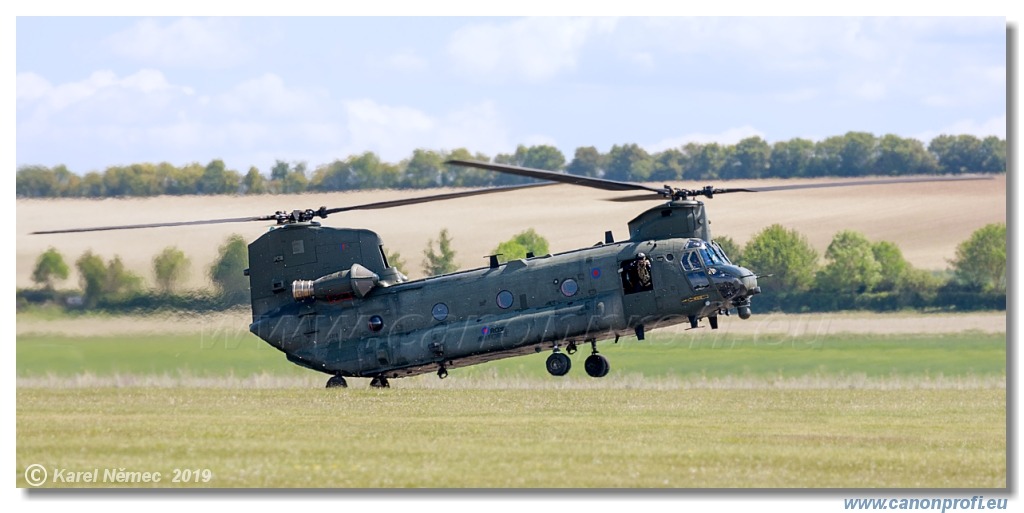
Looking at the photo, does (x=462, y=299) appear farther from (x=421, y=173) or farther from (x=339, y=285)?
(x=421, y=173)

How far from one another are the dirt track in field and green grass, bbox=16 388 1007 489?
309 inches

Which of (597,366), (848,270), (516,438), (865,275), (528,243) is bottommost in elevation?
(865,275)

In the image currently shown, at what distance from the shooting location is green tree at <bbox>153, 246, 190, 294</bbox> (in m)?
37.4

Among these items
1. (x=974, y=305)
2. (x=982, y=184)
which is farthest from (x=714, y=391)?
(x=982, y=184)

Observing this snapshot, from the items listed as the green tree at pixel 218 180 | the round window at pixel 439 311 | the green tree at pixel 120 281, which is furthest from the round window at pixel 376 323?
the green tree at pixel 218 180

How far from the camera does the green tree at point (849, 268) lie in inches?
2530

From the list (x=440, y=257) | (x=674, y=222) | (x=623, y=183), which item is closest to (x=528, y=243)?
(x=440, y=257)

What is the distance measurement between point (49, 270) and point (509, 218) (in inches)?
1150

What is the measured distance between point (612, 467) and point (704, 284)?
36.4 ft

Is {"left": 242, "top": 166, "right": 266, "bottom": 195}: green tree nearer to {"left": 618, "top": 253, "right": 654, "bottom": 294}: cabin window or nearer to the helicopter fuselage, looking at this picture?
the helicopter fuselage

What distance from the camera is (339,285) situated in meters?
34.4

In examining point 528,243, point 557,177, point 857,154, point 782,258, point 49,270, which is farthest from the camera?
point 857,154

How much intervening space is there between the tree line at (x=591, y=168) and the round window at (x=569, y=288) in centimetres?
1277

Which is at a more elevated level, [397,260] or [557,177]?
[557,177]
